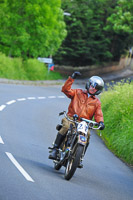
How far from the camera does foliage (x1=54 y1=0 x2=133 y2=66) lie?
159 ft

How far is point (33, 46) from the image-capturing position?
1549 inches

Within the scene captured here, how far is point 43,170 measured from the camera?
8992mm

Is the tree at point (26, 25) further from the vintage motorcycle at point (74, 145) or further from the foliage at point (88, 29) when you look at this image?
the vintage motorcycle at point (74, 145)

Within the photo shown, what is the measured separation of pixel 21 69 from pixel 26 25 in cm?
348

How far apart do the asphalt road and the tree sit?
2097 centimetres

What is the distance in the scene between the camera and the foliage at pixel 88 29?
48469 mm

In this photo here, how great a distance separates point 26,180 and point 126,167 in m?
4.59

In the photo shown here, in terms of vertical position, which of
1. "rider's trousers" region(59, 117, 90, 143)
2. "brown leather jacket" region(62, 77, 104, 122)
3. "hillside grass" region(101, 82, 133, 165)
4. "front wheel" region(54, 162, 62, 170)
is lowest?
"hillside grass" region(101, 82, 133, 165)

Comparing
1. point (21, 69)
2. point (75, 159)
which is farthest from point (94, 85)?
point (21, 69)

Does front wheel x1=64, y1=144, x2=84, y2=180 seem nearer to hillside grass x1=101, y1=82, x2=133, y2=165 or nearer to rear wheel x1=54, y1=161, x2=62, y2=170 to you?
rear wheel x1=54, y1=161, x2=62, y2=170

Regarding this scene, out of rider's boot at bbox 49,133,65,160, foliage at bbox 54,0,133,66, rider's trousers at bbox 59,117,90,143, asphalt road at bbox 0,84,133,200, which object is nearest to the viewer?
Answer: asphalt road at bbox 0,84,133,200

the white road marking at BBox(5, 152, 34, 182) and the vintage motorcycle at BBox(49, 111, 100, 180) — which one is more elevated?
the vintage motorcycle at BBox(49, 111, 100, 180)

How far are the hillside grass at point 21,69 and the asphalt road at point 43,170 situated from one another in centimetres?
1784

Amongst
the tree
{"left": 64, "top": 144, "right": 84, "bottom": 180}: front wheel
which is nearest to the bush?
the tree
